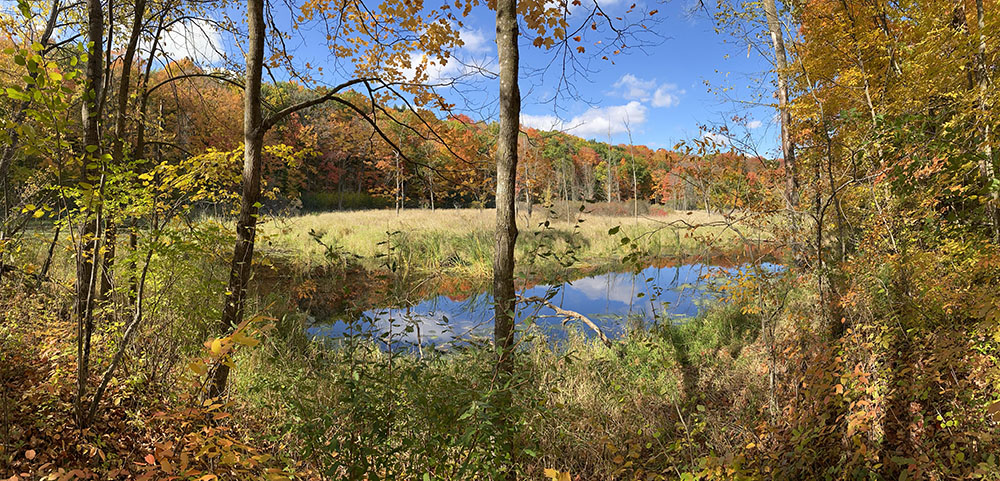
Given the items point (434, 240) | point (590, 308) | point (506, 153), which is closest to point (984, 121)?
point (506, 153)

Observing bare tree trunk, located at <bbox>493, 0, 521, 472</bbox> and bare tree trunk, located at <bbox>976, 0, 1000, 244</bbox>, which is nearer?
bare tree trunk, located at <bbox>493, 0, 521, 472</bbox>

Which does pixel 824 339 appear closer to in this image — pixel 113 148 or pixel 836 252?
pixel 836 252

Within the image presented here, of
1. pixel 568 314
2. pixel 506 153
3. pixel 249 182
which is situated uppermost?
pixel 506 153

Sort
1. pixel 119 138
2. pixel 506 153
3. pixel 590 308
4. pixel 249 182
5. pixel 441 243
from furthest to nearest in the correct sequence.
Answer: pixel 441 243 < pixel 590 308 < pixel 119 138 < pixel 249 182 < pixel 506 153

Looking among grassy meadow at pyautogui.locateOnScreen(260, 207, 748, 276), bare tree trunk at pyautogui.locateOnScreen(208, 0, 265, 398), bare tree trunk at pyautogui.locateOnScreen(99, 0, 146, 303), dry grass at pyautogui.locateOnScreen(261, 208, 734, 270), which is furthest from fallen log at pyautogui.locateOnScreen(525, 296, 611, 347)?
dry grass at pyautogui.locateOnScreen(261, 208, 734, 270)

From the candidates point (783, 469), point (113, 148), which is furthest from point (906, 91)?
point (113, 148)

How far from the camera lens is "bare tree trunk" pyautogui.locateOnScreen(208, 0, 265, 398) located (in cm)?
351

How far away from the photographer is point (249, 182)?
3574 mm

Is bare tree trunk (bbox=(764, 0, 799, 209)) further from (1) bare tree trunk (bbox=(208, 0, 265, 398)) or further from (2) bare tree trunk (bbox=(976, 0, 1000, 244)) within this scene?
(1) bare tree trunk (bbox=(208, 0, 265, 398))

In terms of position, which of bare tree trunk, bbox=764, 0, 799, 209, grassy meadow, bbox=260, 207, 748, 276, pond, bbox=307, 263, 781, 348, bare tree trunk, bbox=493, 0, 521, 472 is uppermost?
bare tree trunk, bbox=764, 0, 799, 209

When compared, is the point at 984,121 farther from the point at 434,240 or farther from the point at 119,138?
the point at 434,240

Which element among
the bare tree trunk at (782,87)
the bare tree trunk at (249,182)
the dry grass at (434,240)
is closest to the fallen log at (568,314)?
the bare tree trunk at (249,182)

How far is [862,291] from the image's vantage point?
4.77m

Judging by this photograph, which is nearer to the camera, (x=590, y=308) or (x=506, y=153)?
(x=506, y=153)
